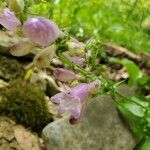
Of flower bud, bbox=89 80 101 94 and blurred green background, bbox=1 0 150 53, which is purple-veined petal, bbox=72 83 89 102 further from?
blurred green background, bbox=1 0 150 53

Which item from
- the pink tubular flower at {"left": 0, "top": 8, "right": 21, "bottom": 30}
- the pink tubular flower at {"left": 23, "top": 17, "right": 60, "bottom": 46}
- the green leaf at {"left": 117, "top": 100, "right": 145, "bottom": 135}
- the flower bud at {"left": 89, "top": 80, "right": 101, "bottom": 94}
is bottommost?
the green leaf at {"left": 117, "top": 100, "right": 145, "bottom": 135}

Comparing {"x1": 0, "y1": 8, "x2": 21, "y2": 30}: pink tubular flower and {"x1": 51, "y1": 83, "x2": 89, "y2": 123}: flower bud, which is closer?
{"x1": 0, "y1": 8, "x2": 21, "y2": 30}: pink tubular flower

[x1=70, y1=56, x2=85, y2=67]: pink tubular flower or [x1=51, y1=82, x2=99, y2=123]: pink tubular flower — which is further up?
[x1=70, y1=56, x2=85, y2=67]: pink tubular flower

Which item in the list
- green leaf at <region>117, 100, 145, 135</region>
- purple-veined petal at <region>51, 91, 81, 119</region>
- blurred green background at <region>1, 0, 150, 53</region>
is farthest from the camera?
blurred green background at <region>1, 0, 150, 53</region>

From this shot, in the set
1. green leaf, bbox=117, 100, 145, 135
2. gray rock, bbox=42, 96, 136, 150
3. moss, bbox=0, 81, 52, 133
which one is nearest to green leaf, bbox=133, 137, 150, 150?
green leaf, bbox=117, 100, 145, 135

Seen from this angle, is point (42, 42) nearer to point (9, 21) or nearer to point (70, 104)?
point (9, 21)

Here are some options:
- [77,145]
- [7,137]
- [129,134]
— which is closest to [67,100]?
[7,137]
